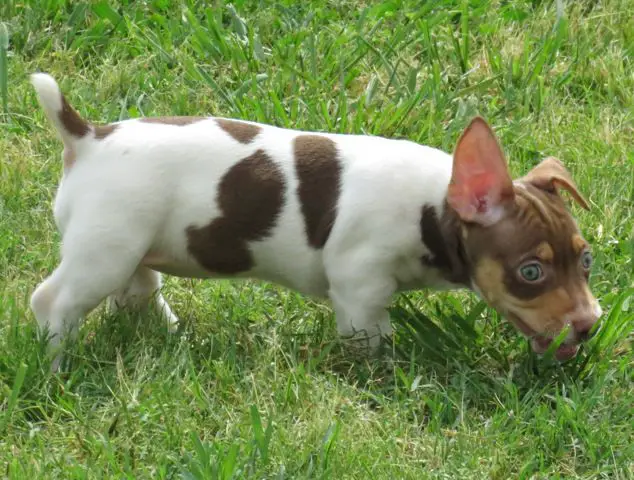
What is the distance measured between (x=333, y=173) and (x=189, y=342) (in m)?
0.81

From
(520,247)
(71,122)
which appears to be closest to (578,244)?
(520,247)

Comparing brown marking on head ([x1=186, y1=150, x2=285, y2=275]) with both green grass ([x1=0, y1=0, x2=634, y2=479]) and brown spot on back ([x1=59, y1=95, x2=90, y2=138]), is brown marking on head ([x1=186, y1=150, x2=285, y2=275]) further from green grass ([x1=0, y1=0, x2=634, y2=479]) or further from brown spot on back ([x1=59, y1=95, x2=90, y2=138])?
brown spot on back ([x1=59, y1=95, x2=90, y2=138])

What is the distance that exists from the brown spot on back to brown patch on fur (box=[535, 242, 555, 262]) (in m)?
1.64

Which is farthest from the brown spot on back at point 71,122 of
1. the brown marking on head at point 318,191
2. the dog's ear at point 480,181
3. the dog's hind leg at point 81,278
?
the dog's ear at point 480,181

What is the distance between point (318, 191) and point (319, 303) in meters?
0.68

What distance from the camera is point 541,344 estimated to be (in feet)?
16.2

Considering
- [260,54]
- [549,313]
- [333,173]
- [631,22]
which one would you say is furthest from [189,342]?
[631,22]

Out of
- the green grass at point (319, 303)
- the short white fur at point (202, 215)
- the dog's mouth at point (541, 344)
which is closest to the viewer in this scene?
the green grass at point (319, 303)

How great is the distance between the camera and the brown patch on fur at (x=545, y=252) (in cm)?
482

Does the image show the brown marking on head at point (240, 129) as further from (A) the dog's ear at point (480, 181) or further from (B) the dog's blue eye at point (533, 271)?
(B) the dog's blue eye at point (533, 271)

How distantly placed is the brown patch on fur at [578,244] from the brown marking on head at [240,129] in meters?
1.21

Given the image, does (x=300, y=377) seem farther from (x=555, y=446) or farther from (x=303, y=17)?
(x=303, y=17)

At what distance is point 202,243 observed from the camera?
16.9 feet

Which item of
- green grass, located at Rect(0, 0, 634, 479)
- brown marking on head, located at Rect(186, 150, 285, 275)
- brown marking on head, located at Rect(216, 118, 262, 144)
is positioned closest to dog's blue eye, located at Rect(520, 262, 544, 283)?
green grass, located at Rect(0, 0, 634, 479)
